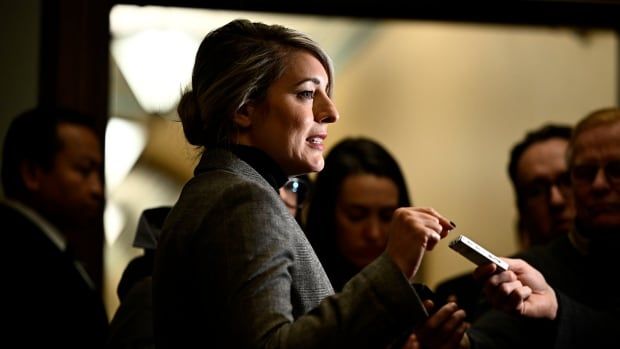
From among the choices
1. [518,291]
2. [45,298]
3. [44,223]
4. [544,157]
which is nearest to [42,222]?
[44,223]

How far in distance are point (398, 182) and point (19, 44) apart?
4.15 feet

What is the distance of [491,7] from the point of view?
358 centimetres

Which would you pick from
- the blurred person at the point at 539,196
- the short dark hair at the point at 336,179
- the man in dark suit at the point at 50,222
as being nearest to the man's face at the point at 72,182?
the man in dark suit at the point at 50,222

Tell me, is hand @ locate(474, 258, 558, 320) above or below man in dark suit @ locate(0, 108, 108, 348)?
above

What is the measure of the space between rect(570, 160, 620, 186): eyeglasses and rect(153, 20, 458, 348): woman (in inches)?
43.0

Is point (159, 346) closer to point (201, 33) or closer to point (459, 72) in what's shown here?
point (201, 33)

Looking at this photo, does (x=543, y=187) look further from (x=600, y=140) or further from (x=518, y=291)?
(x=518, y=291)

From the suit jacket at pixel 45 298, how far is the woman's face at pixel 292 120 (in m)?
0.82

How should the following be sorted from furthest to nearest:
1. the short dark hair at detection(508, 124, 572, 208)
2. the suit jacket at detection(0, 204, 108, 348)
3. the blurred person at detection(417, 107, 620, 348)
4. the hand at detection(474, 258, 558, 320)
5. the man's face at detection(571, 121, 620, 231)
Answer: the short dark hair at detection(508, 124, 572, 208) → the man's face at detection(571, 121, 620, 231) → the blurred person at detection(417, 107, 620, 348) → the suit jacket at detection(0, 204, 108, 348) → the hand at detection(474, 258, 558, 320)

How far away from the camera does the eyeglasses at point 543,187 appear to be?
3053 mm

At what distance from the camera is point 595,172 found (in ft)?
8.48

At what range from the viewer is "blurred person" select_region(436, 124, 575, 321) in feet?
9.93

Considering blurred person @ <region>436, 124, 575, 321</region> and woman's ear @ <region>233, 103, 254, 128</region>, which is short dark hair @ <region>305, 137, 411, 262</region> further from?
woman's ear @ <region>233, 103, 254, 128</region>

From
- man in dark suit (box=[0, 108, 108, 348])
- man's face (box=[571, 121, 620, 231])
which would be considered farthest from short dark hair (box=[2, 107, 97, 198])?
man's face (box=[571, 121, 620, 231])
